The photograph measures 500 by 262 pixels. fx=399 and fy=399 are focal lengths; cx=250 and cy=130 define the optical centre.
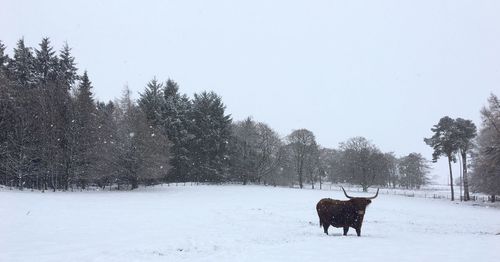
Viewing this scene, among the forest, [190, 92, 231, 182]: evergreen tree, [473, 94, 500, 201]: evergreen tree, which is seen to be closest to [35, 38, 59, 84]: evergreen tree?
the forest

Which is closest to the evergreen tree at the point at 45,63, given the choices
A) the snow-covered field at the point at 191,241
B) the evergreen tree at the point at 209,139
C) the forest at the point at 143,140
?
the forest at the point at 143,140

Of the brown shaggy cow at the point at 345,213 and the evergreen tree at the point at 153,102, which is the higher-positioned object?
the evergreen tree at the point at 153,102

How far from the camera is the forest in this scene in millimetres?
45625

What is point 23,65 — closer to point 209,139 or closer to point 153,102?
point 153,102

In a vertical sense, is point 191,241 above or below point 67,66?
below

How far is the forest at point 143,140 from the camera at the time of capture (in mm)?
45625

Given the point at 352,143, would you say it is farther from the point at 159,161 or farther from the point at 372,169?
the point at 159,161

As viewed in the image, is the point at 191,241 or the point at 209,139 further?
the point at 209,139

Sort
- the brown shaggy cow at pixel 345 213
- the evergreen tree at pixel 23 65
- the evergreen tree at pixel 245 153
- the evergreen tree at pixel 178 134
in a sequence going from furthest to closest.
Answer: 1. the evergreen tree at pixel 245 153
2. the evergreen tree at pixel 178 134
3. the evergreen tree at pixel 23 65
4. the brown shaggy cow at pixel 345 213

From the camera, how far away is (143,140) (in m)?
53.2

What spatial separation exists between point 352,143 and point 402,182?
145 ft

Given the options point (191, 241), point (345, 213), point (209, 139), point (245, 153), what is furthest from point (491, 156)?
point (191, 241)

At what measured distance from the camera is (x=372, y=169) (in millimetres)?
89000

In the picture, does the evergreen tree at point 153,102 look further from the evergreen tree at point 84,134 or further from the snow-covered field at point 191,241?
the snow-covered field at point 191,241
